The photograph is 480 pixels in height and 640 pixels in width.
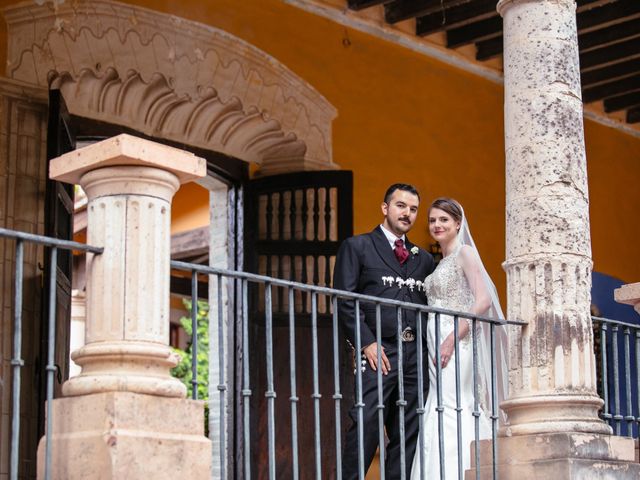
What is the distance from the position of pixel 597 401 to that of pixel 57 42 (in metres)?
3.72

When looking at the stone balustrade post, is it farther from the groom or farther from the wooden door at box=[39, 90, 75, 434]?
the wooden door at box=[39, 90, 75, 434]

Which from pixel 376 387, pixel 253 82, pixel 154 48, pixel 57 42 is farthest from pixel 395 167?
pixel 376 387

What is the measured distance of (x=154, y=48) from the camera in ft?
26.6

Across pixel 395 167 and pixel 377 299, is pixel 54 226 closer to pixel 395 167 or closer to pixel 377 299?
pixel 377 299

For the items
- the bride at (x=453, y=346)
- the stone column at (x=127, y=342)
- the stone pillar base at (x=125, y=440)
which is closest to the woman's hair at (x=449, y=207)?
the bride at (x=453, y=346)

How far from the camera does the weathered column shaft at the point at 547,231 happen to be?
19.8 feet

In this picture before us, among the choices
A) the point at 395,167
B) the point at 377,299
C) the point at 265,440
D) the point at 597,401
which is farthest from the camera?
the point at 395,167

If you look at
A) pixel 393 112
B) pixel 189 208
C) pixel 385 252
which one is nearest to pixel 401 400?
pixel 385 252

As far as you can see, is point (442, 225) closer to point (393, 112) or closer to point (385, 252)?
point (385, 252)

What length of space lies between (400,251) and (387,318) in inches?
13.8

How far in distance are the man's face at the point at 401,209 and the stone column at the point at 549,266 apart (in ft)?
1.54

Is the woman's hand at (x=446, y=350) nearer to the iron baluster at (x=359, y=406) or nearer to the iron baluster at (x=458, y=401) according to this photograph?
the iron baluster at (x=458, y=401)

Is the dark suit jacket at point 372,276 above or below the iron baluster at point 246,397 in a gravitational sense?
above

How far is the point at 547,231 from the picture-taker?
6148 mm
